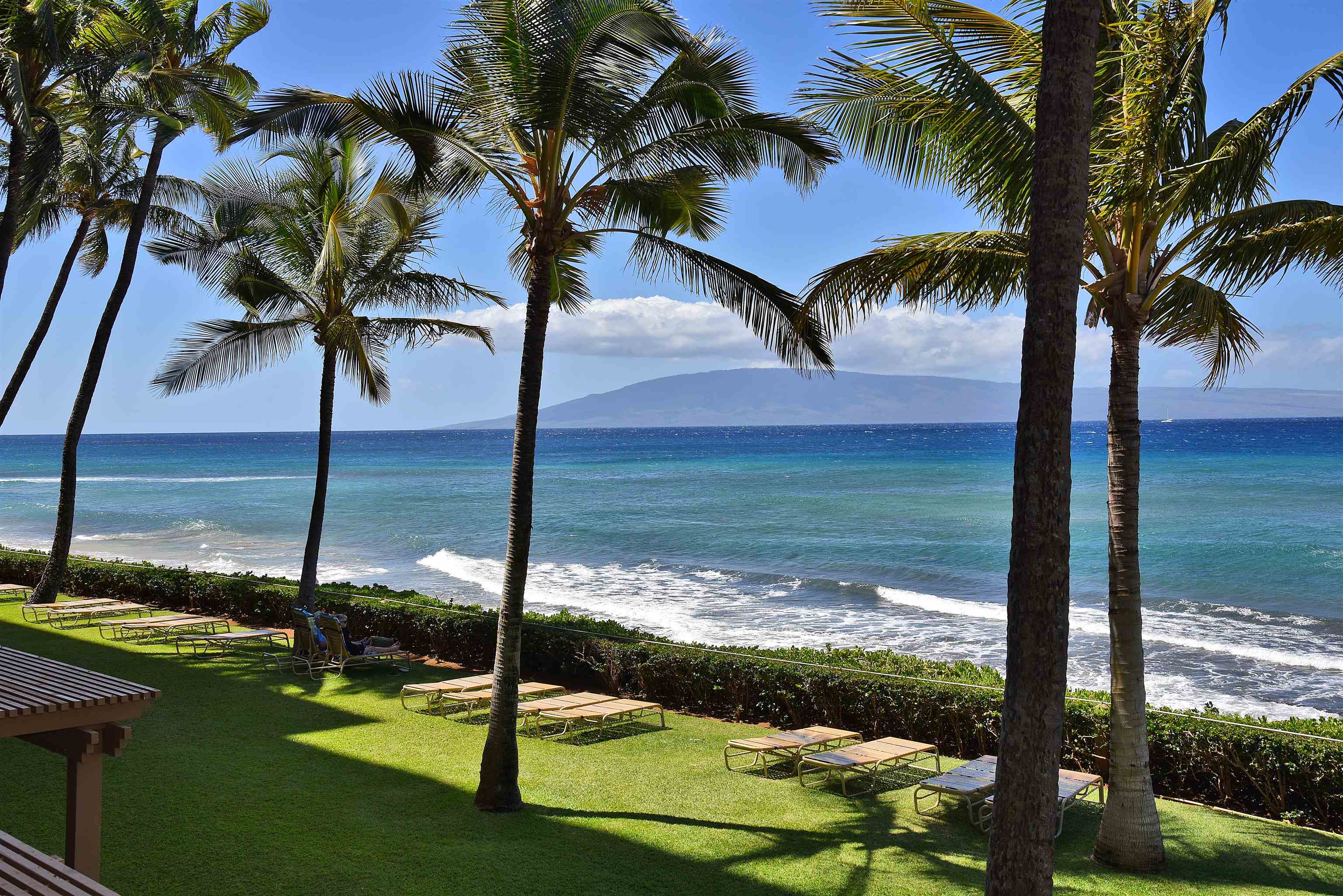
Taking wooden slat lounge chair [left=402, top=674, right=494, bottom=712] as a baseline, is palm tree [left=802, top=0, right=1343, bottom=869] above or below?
above

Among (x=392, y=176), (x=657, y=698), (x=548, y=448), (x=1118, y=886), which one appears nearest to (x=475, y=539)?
(x=657, y=698)

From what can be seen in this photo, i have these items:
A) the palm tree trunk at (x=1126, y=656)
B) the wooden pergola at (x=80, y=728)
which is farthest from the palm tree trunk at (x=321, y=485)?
the palm tree trunk at (x=1126, y=656)

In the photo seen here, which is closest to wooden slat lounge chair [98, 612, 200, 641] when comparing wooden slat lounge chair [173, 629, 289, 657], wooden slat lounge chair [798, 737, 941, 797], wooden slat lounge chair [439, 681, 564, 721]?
wooden slat lounge chair [173, 629, 289, 657]

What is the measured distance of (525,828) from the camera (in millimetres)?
7164

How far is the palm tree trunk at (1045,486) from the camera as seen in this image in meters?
3.96

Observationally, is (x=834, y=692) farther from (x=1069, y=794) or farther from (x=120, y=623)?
(x=120, y=623)

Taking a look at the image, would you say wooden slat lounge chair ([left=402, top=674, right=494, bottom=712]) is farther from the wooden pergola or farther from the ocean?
the ocean

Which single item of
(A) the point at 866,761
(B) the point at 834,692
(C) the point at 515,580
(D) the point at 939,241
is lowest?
(A) the point at 866,761

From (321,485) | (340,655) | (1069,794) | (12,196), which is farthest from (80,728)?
(321,485)

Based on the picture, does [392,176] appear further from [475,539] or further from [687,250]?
[475,539]

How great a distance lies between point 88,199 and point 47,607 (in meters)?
7.18

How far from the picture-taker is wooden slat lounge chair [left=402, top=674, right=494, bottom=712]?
1082cm

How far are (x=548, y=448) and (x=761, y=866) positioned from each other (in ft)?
395

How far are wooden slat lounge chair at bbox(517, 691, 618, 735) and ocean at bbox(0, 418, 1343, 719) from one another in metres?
8.24
